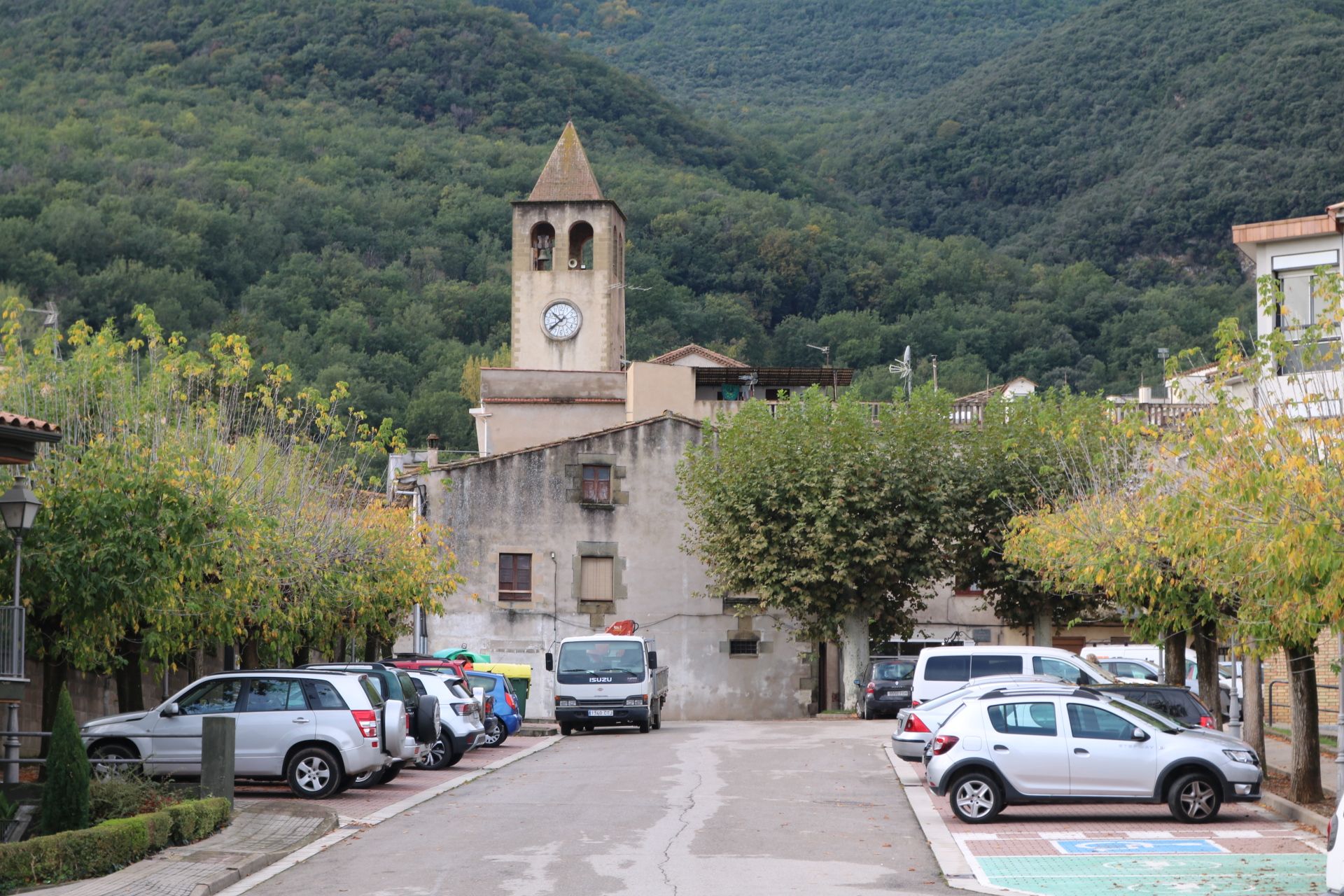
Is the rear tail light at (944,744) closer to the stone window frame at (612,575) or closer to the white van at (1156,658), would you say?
the white van at (1156,658)

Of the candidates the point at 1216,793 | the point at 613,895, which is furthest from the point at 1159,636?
the point at 613,895

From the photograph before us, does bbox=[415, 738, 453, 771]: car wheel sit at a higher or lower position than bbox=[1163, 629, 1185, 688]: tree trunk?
lower

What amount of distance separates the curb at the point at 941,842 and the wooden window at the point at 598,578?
22.3 meters

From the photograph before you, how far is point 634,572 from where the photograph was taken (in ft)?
152

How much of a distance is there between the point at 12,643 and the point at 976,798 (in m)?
10.5

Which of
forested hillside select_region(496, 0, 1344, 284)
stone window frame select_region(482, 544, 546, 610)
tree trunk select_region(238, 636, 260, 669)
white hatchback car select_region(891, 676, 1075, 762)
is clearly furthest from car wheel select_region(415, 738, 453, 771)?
forested hillside select_region(496, 0, 1344, 284)

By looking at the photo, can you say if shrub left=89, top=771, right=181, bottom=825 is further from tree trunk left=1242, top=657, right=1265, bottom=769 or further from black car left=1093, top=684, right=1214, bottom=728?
tree trunk left=1242, top=657, right=1265, bottom=769

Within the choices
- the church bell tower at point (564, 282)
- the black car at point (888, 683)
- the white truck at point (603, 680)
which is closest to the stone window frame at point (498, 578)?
the black car at point (888, 683)

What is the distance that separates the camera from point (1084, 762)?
18.2m

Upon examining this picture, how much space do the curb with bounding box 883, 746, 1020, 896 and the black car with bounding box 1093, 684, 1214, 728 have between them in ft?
9.63

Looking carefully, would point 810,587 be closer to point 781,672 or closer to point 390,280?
point 781,672

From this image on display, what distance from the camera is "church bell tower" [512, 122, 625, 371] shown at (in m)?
62.3

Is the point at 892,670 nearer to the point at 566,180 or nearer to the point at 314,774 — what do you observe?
the point at 314,774

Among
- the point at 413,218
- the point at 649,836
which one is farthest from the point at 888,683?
the point at 413,218
